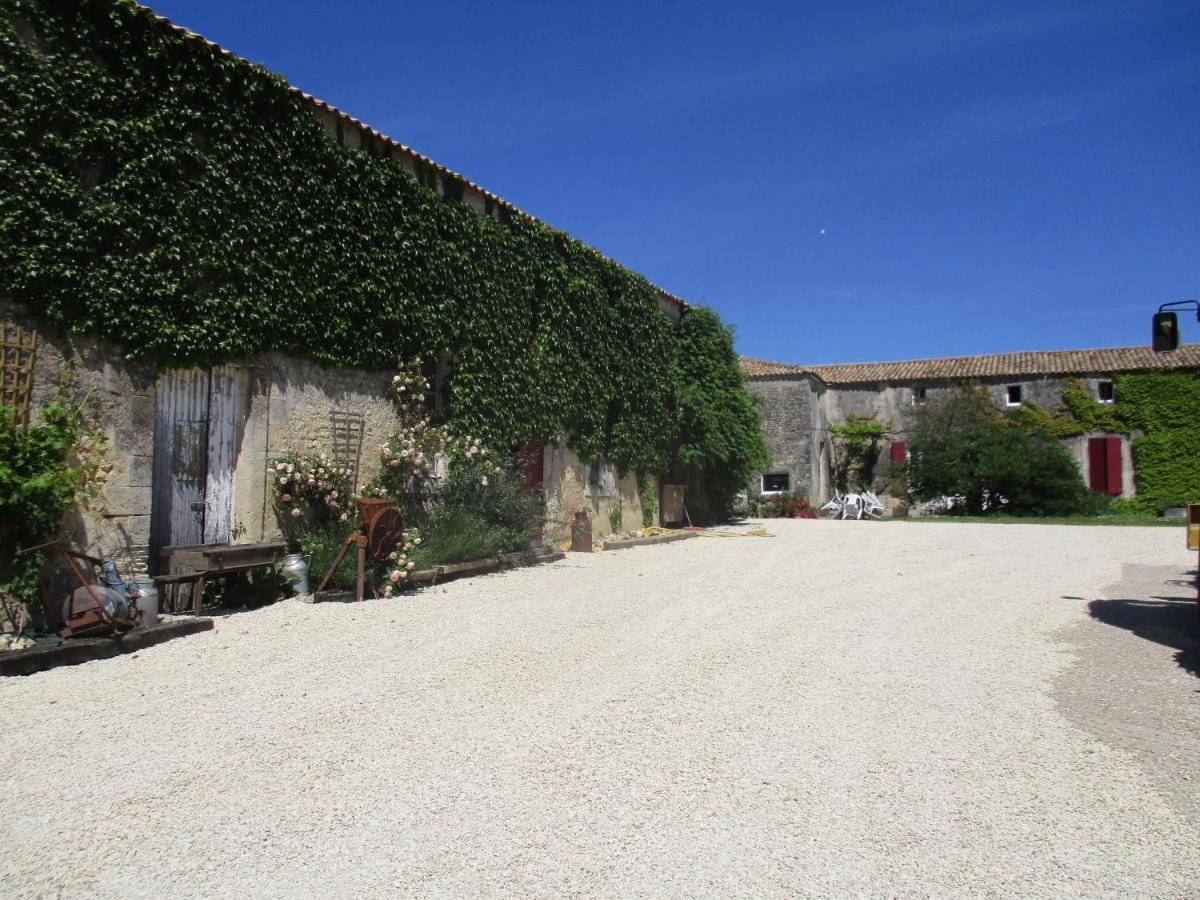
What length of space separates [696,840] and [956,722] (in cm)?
212

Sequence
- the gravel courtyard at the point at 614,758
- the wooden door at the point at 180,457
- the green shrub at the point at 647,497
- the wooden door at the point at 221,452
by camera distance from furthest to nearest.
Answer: the green shrub at the point at 647,497
the wooden door at the point at 221,452
the wooden door at the point at 180,457
the gravel courtyard at the point at 614,758

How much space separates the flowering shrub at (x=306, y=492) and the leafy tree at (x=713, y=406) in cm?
927

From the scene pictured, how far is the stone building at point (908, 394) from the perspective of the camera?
92.8ft

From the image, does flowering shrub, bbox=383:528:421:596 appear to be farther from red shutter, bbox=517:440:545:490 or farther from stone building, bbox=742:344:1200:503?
stone building, bbox=742:344:1200:503

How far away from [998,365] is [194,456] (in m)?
29.2

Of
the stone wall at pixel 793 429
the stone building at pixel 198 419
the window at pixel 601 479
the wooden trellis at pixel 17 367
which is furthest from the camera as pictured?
the stone wall at pixel 793 429

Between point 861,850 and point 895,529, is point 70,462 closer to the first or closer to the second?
point 861,850

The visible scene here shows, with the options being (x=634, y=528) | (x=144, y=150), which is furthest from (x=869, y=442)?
(x=144, y=150)

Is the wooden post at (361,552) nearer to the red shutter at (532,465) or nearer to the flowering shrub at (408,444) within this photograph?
the flowering shrub at (408,444)

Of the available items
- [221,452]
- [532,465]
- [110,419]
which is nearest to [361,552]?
[221,452]

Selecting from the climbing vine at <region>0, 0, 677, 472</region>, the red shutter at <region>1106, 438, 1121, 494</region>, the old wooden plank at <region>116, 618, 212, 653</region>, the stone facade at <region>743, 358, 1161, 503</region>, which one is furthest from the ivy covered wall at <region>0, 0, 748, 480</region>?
the red shutter at <region>1106, 438, 1121, 494</region>

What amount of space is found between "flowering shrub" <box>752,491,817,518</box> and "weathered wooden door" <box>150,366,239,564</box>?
2063cm

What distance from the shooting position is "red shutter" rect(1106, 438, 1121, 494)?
92.0ft

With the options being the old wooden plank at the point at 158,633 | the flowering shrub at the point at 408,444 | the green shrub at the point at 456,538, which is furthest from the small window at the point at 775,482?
the old wooden plank at the point at 158,633
